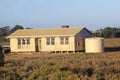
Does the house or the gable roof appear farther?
the gable roof

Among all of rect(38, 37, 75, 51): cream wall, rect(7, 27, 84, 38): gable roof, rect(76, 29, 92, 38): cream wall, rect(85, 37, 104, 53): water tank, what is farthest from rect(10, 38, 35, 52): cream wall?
rect(85, 37, 104, 53): water tank

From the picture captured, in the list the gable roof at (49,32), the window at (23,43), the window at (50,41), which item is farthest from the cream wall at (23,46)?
the window at (50,41)

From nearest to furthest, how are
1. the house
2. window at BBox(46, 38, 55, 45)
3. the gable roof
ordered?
the house → the gable roof → window at BBox(46, 38, 55, 45)

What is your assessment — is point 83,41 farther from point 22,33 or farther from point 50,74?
point 50,74

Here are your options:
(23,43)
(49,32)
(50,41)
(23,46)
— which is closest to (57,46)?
(50,41)

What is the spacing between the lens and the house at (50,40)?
49.3 metres

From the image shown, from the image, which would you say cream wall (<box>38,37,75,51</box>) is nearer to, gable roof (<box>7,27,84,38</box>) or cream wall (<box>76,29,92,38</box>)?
gable roof (<box>7,27,84,38</box>)

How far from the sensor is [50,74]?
51.6ft

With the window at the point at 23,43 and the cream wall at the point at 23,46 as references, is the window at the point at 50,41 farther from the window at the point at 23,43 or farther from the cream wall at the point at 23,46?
the window at the point at 23,43

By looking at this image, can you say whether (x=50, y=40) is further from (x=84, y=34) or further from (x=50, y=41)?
(x=84, y=34)

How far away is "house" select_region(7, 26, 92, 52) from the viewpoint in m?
49.3

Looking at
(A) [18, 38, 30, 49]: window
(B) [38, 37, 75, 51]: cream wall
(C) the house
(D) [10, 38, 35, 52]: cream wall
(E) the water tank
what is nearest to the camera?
(E) the water tank

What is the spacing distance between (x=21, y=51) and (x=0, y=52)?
3154 centimetres

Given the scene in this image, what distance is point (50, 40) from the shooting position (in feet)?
166
